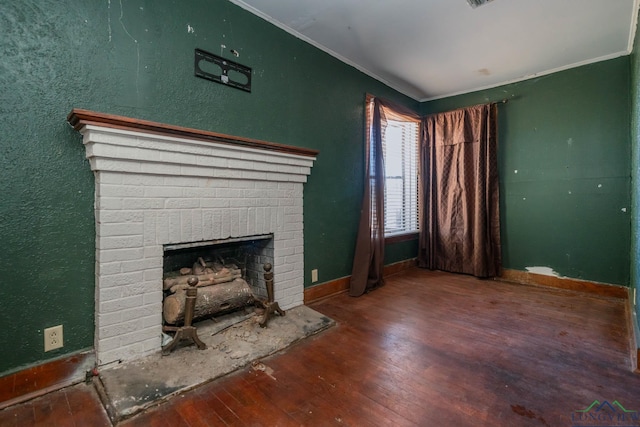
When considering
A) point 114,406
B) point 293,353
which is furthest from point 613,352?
point 114,406

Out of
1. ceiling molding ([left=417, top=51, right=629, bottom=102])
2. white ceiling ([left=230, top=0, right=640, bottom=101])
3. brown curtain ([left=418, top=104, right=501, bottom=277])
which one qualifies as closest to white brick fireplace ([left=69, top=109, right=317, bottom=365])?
white ceiling ([left=230, top=0, right=640, bottom=101])

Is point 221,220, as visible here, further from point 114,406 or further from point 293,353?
point 114,406

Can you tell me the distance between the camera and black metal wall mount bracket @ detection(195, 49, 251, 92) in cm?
199

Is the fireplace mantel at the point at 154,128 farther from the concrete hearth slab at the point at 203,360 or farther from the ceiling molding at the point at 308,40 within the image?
the concrete hearth slab at the point at 203,360

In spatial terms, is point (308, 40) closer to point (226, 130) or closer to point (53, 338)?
point (226, 130)

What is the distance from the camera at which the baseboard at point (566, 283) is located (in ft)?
9.58

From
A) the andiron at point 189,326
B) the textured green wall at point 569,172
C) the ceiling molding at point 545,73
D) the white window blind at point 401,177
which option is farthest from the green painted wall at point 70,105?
the textured green wall at point 569,172

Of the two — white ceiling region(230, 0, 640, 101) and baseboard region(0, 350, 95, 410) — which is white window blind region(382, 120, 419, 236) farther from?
baseboard region(0, 350, 95, 410)

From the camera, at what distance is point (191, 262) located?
89.4 inches

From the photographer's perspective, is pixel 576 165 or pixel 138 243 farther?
pixel 576 165

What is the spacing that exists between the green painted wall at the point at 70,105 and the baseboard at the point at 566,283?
133 inches

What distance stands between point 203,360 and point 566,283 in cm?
366

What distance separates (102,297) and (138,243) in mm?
328

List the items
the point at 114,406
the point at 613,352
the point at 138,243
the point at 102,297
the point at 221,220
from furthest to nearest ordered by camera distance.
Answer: the point at 221,220 < the point at 613,352 < the point at 138,243 < the point at 102,297 < the point at 114,406
